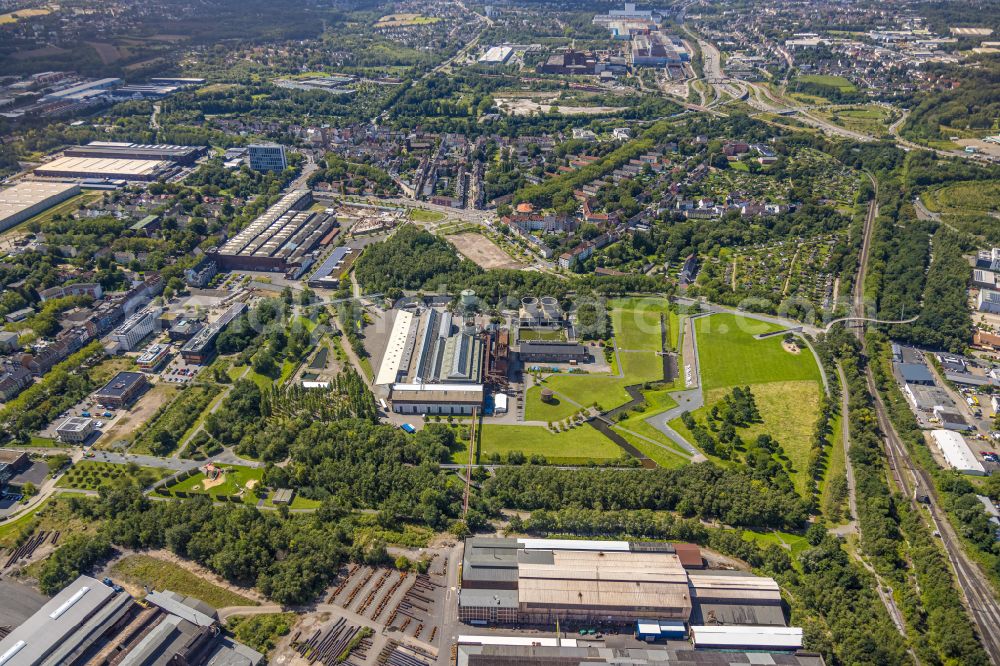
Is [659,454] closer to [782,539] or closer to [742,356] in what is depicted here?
[782,539]

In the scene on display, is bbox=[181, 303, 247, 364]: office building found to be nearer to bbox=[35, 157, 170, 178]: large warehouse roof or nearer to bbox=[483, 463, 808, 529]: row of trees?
bbox=[483, 463, 808, 529]: row of trees

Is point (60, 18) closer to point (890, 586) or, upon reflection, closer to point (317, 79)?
point (317, 79)

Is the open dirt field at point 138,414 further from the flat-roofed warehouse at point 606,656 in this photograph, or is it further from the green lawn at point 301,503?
the flat-roofed warehouse at point 606,656

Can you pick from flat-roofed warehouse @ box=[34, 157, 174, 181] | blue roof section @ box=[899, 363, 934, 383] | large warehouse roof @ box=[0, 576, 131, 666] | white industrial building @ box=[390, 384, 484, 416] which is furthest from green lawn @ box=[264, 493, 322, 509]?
flat-roofed warehouse @ box=[34, 157, 174, 181]

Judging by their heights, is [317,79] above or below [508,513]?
above

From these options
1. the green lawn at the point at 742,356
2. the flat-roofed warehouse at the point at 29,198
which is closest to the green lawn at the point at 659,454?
the green lawn at the point at 742,356

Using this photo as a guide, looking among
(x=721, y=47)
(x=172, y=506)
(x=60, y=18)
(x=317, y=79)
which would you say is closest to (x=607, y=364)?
(x=172, y=506)
